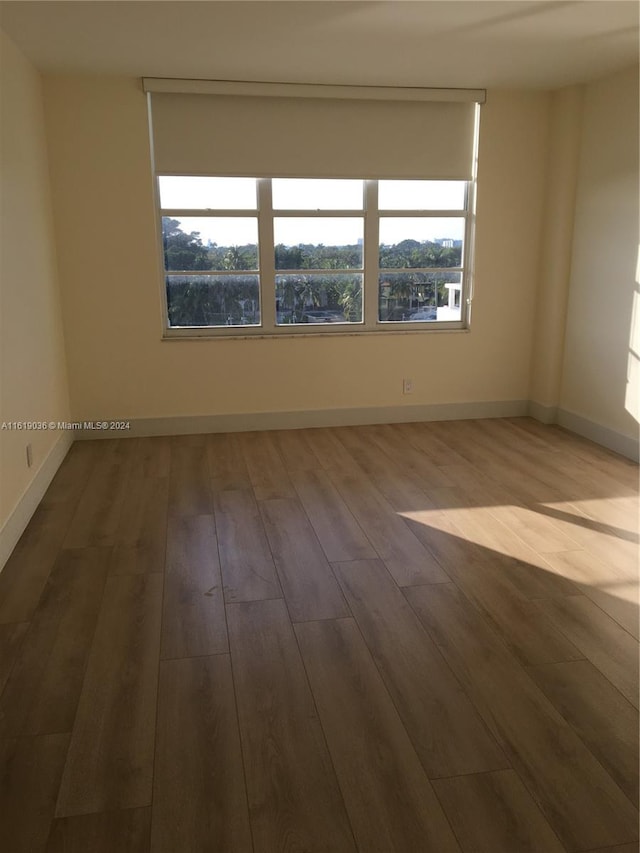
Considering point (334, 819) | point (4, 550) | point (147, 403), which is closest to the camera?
point (334, 819)

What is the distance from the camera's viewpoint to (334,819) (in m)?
1.80

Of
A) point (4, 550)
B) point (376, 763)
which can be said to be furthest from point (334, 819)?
point (4, 550)

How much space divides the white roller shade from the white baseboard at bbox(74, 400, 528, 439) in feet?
6.03

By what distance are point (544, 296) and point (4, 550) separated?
4475mm

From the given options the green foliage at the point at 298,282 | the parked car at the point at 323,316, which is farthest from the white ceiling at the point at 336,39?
the parked car at the point at 323,316

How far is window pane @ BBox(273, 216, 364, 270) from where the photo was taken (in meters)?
5.42

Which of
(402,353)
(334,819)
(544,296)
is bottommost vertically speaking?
(334,819)

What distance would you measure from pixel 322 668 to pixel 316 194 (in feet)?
12.9

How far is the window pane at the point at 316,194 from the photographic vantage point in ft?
17.5

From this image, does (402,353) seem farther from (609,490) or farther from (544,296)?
(609,490)

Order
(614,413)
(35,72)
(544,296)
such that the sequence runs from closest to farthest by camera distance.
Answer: (35,72) < (614,413) < (544,296)

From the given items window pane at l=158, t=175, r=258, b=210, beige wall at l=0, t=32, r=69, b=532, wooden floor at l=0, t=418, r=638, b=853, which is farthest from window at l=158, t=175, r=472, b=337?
wooden floor at l=0, t=418, r=638, b=853

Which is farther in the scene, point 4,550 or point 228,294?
point 228,294

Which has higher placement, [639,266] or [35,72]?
[35,72]
